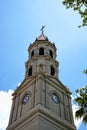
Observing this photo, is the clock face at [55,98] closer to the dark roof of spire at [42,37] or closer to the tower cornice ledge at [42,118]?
the tower cornice ledge at [42,118]

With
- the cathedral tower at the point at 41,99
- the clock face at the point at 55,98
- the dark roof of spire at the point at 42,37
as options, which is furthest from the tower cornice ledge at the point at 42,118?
the dark roof of spire at the point at 42,37

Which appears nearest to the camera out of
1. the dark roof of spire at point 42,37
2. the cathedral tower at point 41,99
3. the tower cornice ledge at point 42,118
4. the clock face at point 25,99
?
the tower cornice ledge at point 42,118

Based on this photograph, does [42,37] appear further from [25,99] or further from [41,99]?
[41,99]

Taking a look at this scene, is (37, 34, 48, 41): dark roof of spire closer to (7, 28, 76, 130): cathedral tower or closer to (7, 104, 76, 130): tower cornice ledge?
(7, 28, 76, 130): cathedral tower

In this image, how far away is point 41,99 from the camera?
116ft

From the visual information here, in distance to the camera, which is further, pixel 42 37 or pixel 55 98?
pixel 42 37

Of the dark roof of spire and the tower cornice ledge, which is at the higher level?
the dark roof of spire

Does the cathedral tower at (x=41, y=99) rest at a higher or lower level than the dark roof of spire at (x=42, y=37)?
lower

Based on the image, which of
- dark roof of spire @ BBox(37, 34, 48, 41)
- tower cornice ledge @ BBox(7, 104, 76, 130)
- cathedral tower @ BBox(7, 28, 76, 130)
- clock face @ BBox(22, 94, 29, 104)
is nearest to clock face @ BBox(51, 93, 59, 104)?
cathedral tower @ BBox(7, 28, 76, 130)

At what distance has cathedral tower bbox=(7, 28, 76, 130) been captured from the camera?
33.1 metres

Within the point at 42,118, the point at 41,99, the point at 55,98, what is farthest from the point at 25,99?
the point at 42,118

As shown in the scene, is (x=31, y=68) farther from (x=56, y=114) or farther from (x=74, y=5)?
(x=74, y=5)

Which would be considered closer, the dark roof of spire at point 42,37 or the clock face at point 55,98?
the clock face at point 55,98

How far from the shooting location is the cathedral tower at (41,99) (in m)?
33.1
